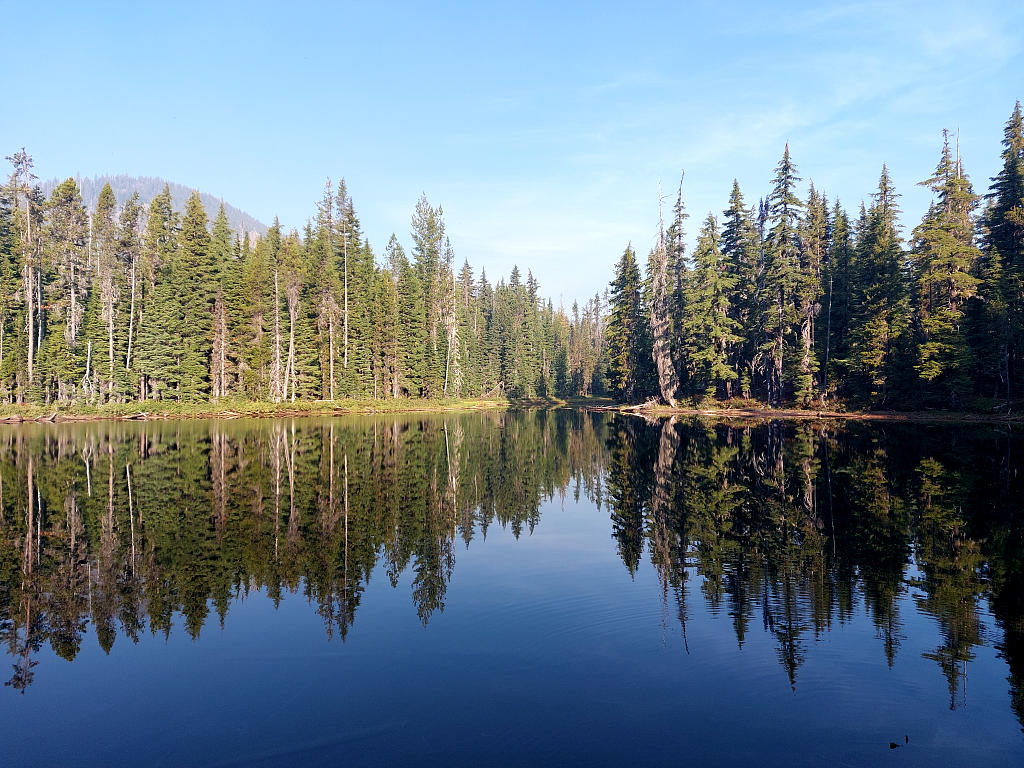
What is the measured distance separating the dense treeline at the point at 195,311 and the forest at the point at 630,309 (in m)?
0.23

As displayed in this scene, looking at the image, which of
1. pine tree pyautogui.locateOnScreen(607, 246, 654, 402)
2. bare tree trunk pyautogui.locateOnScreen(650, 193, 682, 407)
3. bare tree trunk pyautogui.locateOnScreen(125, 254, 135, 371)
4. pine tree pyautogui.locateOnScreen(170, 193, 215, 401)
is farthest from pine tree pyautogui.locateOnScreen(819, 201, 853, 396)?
bare tree trunk pyautogui.locateOnScreen(125, 254, 135, 371)

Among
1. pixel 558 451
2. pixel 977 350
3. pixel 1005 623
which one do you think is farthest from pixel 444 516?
pixel 977 350

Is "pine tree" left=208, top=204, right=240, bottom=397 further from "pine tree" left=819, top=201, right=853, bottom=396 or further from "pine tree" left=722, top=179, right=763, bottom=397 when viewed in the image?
"pine tree" left=819, top=201, right=853, bottom=396

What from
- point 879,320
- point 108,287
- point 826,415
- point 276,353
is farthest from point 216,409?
point 879,320

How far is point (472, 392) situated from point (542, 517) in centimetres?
7828

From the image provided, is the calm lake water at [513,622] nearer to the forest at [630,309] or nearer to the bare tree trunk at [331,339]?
the forest at [630,309]

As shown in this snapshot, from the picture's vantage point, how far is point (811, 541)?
13.6 m

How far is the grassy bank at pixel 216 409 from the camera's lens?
167 ft

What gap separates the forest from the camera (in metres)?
46.4

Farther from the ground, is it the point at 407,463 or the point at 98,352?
the point at 98,352

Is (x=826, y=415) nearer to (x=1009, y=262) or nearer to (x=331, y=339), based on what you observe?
(x=1009, y=262)

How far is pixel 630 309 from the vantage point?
74875 millimetres

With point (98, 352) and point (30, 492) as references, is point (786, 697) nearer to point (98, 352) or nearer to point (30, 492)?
point (30, 492)

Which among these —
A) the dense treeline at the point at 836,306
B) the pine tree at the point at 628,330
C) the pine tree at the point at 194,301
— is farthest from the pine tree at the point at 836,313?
the pine tree at the point at 194,301
